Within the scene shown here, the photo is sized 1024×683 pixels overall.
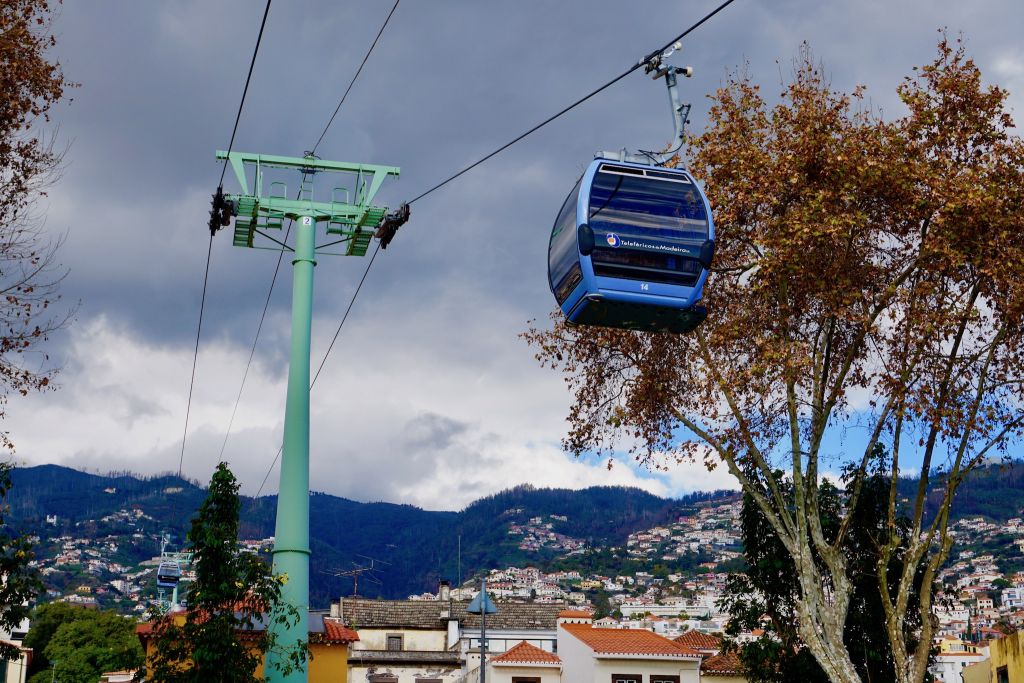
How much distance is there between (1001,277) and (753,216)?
14.1ft

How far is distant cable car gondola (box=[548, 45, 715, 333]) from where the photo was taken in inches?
595

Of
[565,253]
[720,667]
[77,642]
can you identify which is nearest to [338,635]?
[720,667]

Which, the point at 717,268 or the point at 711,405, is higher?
the point at 717,268

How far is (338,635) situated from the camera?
35.5m

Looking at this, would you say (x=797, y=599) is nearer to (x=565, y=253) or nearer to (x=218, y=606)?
(x=218, y=606)

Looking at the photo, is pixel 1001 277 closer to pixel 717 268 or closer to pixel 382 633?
pixel 717 268

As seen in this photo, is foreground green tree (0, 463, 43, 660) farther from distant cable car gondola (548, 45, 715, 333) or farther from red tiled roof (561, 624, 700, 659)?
red tiled roof (561, 624, 700, 659)

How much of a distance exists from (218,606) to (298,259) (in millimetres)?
5995

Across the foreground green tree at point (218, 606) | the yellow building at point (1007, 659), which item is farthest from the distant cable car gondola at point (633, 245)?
the yellow building at point (1007, 659)

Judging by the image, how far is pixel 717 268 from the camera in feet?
72.0

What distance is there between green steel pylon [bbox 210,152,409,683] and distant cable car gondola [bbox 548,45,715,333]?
489cm

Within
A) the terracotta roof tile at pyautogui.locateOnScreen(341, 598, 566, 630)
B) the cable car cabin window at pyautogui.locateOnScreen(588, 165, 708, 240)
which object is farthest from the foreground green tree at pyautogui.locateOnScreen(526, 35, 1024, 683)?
the terracotta roof tile at pyautogui.locateOnScreen(341, 598, 566, 630)

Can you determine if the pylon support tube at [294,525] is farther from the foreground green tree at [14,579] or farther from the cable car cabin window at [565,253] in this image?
the cable car cabin window at [565,253]

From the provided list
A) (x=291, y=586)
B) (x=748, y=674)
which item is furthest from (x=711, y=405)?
(x=748, y=674)
